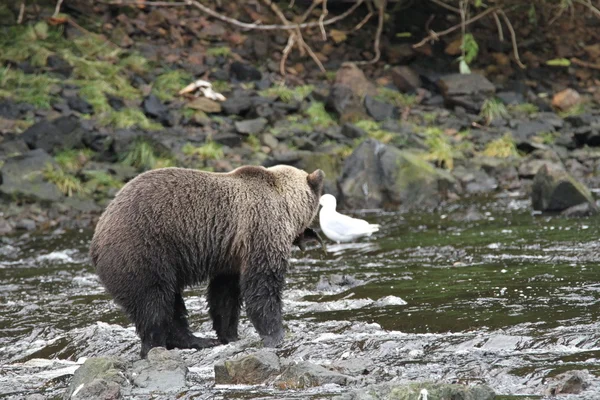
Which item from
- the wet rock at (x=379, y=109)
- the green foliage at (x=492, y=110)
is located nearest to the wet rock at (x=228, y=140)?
the wet rock at (x=379, y=109)

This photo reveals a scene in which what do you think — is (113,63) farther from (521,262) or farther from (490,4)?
(521,262)

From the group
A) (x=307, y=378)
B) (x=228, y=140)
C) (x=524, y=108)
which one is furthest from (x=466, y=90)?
(x=307, y=378)

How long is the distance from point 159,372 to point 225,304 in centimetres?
159

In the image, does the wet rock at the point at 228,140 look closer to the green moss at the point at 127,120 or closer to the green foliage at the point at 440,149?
the green moss at the point at 127,120

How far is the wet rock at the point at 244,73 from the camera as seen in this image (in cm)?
2222

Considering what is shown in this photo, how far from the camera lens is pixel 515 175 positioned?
18.4 metres

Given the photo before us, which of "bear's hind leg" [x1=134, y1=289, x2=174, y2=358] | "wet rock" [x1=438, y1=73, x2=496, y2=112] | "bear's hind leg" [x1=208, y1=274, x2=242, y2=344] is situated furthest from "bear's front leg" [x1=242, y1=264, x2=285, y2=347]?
"wet rock" [x1=438, y1=73, x2=496, y2=112]

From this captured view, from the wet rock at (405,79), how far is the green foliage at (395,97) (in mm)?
200

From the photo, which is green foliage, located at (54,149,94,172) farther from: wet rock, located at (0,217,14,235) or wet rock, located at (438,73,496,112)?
wet rock, located at (438,73,496,112)

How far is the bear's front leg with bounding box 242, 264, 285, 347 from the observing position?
322 inches

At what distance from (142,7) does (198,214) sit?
1728 centimetres

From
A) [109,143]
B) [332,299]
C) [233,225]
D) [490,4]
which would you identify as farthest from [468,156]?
[233,225]

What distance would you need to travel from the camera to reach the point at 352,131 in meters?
19.8

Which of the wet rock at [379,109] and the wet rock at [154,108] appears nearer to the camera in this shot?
the wet rock at [154,108]
